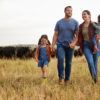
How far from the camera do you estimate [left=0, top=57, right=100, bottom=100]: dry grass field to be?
1029cm

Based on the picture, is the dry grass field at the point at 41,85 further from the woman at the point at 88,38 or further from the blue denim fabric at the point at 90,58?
the woman at the point at 88,38

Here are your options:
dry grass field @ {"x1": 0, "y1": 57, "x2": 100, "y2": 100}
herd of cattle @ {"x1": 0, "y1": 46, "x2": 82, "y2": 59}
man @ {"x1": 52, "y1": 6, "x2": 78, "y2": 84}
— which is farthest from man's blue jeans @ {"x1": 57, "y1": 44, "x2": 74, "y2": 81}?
herd of cattle @ {"x1": 0, "y1": 46, "x2": 82, "y2": 59}

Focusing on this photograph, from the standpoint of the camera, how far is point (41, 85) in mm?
12320

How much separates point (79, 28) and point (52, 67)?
5.16 meters

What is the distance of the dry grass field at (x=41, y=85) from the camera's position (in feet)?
33.8

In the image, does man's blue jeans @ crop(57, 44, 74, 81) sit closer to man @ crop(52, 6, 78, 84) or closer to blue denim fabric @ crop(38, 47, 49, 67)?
man @ crop(52, 6, 78, 84)

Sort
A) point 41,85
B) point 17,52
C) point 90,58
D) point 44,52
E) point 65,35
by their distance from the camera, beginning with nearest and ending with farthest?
1. point 90,58
2. point 41,85
3. point 65,35
4. point 44,52
5. point 17,52

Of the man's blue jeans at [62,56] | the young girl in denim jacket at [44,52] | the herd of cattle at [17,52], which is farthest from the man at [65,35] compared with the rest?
the herd of cattle at [17,52]

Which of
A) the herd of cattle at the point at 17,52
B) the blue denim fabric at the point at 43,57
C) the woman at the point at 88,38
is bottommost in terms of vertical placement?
the herd of cattle at the point at 17,52

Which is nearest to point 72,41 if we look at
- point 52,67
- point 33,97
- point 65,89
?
point 65,89

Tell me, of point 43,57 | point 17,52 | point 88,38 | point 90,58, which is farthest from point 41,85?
point 17,52

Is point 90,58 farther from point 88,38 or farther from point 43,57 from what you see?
point 43,57

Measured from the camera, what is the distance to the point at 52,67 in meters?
17.5

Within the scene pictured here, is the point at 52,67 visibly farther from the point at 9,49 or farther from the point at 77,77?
the point at 9,49
